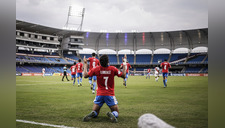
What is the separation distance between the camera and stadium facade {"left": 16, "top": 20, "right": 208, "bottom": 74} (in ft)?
188

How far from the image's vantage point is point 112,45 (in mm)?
73312

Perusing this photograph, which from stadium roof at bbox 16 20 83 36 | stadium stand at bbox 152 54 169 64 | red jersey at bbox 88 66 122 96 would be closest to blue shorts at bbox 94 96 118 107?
red jersey at bbox 88 66 122 96

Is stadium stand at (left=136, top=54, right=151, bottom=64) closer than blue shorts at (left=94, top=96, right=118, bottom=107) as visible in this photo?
No

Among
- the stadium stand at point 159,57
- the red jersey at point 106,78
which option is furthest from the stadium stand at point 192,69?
the red jersey at point 106,78

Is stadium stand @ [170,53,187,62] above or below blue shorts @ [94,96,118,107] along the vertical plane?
above

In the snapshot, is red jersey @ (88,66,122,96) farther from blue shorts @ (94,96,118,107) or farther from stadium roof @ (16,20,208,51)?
stadium roof @ (16,20,208,51)

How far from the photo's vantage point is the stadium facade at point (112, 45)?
5724cm

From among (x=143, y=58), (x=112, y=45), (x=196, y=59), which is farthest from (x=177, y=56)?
(x=112, y=45)

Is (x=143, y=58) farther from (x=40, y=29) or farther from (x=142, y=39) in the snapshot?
(x=40, y=29)

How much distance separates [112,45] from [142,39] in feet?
43.1

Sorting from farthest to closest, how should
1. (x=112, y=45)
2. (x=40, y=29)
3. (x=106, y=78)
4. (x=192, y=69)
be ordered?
(x=112, y=45), (x=192, y=69), (x=40, y=29), (x=106, y=78)

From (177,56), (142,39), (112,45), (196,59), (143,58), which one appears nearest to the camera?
(196,59)

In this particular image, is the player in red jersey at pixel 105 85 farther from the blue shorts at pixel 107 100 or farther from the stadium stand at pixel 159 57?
the stadium stand at pixel 159 57
